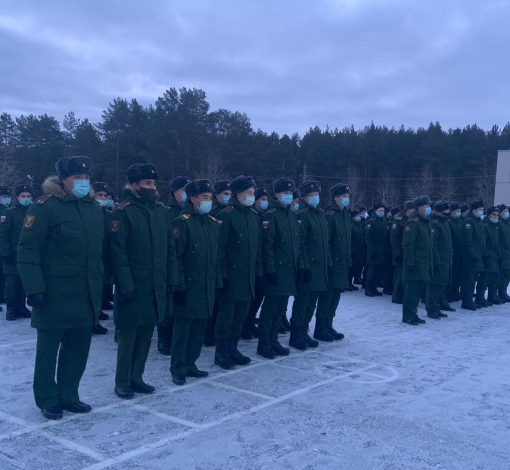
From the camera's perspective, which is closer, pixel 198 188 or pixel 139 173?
pixel 139 173

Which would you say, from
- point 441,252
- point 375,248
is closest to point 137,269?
point 441,252

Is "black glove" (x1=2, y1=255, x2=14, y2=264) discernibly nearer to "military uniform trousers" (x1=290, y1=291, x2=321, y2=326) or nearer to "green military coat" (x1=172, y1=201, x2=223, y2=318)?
"green military coat" (x1=172, y1=201, x2=223, y2=318)

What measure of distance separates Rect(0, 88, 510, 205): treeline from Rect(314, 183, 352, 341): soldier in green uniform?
2836cm

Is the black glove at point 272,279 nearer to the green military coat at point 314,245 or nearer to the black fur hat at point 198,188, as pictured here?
the green military coat at point 314,245

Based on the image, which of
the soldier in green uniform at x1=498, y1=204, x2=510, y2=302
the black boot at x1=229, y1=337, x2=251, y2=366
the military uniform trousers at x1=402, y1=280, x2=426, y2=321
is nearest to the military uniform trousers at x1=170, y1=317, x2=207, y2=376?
the black boot at x1=229, y1=337, x2=251, y2=366

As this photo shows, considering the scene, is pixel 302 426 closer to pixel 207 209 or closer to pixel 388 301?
pixel 207 209

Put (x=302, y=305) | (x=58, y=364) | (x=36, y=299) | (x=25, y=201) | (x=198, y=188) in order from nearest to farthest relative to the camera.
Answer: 1. (x=36, y=299)
2. (x=58, y=364)
3. (x=198, y=188)
4. (x=302, y=305)
5. (x=25, y=201)

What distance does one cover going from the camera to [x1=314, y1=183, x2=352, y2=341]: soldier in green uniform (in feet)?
27.8

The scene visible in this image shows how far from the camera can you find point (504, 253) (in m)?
12.7

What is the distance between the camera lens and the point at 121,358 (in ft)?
18.3

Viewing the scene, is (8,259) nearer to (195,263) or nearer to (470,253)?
(195,263)

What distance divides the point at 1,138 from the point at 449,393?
167 feet

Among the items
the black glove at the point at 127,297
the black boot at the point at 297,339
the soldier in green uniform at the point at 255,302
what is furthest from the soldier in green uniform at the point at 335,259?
the black glove at the point at 127,297

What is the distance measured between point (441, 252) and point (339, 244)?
3193mm
